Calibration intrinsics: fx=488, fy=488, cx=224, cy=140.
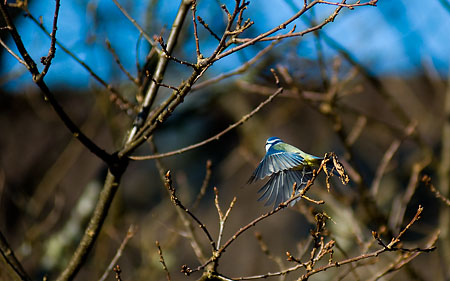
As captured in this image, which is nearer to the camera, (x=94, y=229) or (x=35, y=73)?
(x=35, y=73)

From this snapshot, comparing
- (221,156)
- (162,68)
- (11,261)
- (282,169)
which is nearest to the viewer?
(282,169)

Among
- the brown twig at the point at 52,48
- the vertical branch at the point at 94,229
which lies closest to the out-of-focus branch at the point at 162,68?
the vertical branch at the point at 94,229

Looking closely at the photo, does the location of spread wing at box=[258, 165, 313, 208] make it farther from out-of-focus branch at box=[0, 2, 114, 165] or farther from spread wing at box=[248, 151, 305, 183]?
out-of-focus branch at box=[0, 2, 114, 165]

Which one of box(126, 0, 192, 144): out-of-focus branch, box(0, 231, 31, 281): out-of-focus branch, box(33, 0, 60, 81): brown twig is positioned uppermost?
box(126, 0, 192, 144): out-of-focus branch

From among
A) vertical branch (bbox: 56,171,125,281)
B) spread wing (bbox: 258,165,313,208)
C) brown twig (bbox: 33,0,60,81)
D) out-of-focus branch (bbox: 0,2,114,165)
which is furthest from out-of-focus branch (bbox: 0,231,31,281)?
spread wing (bbox: 258,165,313,208)

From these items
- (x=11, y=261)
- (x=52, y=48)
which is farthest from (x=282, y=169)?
(x=11, y=261)

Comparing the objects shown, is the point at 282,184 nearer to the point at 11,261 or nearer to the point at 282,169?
the point at 282,169

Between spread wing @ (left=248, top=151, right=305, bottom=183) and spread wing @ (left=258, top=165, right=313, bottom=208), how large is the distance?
0.26 ft

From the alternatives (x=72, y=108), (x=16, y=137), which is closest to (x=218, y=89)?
(x=72, y=108)

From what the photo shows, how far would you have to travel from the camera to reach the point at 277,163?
1.14 meters

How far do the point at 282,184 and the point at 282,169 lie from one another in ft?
0.51

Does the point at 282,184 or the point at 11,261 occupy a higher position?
the point at 11,261

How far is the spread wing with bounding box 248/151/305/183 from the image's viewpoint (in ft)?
3.68

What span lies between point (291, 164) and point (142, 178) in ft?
19.5
